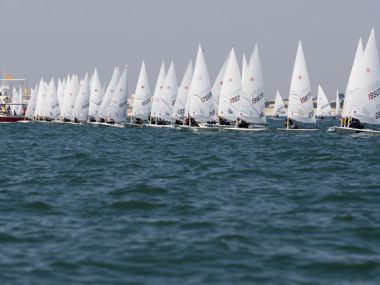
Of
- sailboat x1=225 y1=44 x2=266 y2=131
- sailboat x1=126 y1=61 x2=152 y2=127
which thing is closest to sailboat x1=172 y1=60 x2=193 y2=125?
sailboat x1=126 y1=61 x2=152 y2=127

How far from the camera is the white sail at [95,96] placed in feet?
→ 292

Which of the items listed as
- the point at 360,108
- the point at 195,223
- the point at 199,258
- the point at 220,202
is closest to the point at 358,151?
the point at 360,108

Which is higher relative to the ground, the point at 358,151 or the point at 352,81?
the point at 352,81

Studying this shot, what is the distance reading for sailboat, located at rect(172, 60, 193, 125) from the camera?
7044cm

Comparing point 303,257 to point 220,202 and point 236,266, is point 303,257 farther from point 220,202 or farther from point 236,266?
point 220,202

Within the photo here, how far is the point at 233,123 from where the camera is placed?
61125mm

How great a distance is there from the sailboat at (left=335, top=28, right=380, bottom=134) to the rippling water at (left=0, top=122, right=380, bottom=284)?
25.8m

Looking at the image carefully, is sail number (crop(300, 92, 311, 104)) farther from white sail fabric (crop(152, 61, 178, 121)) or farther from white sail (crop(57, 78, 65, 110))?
white sail (crop(57, 78, 65, 110))

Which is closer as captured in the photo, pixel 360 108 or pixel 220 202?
pixel 220 202

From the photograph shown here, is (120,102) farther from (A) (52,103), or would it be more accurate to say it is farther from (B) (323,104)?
(B) (323,104)

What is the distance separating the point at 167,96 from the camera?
72812 mm

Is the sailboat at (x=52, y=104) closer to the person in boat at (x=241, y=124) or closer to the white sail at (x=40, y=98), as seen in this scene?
the white sail at (x=40, y=98)

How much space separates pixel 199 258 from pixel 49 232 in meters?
3.64

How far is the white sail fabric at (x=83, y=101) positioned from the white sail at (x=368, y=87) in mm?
48449
